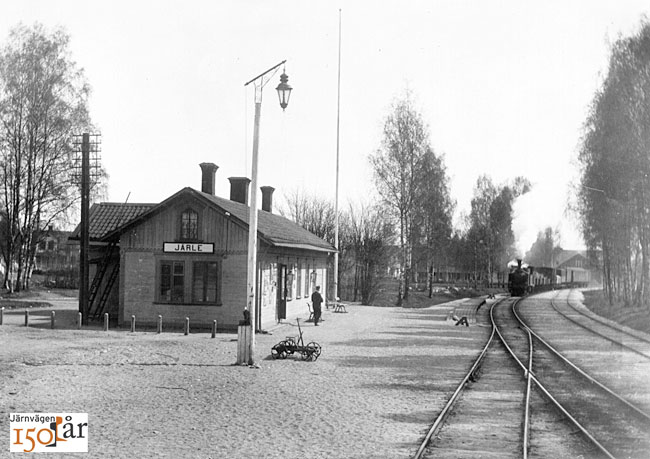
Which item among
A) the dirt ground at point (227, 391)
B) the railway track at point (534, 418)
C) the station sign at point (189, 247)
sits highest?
the station sign at point (189, 247)

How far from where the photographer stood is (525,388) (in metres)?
12.5

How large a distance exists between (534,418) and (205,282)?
1394 cm

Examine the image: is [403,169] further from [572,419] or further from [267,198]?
[572,419]

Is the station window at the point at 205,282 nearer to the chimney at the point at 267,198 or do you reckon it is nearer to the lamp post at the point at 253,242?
the lamp post at the point at 253,242

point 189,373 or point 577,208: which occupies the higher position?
point 577,208

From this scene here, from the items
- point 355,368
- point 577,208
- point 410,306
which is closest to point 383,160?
point 410,306

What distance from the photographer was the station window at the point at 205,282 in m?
21.9

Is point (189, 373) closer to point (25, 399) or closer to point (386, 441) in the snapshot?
point (25, 399)

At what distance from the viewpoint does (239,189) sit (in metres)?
28.7

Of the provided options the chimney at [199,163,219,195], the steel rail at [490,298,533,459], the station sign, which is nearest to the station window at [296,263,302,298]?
the chimney at [199,163,219,195]

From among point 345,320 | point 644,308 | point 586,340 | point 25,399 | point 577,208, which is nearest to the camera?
point 25,399

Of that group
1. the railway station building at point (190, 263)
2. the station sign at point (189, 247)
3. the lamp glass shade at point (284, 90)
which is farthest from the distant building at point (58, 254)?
the lamp glass shade at point (284, 90)

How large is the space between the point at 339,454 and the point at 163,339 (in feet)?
40.5

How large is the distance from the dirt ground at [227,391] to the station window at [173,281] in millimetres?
1650
